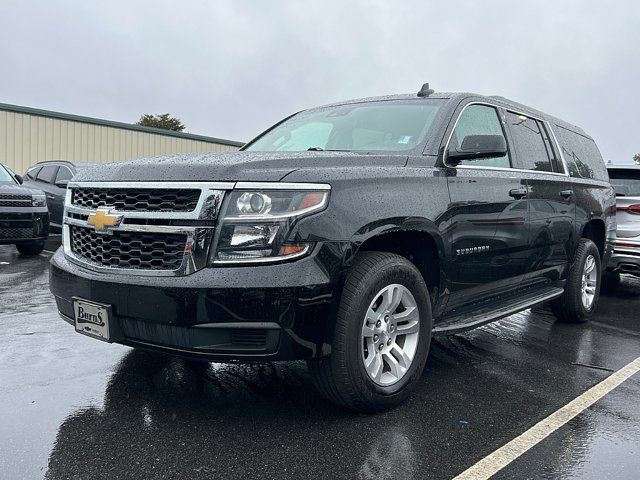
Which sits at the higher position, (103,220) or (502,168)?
(502,168)

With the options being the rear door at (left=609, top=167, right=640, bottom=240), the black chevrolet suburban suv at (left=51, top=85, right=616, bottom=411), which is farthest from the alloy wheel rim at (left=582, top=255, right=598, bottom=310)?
the black chevrolet suburban suv at (left=51, top=85, right=616, bottom=411)

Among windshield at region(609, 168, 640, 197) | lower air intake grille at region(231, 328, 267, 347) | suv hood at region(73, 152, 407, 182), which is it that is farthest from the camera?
windshield at region(609, 168, 640, 197)

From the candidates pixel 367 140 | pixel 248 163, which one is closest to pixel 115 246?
pixel 248 163

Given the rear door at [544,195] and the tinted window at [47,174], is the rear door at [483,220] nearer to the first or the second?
the rear door at [544,195]

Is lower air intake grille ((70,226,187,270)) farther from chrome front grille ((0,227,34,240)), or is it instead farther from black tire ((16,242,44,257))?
black tire ((16,242,44,257))

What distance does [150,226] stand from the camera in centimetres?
287

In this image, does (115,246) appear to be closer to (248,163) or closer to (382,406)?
(248,163)

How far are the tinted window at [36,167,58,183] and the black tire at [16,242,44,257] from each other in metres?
2.50

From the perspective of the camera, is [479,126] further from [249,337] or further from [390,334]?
[249,337]

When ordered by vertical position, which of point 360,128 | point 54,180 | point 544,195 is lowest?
point 54,180

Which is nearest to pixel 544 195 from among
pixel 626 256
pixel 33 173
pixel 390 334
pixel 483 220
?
pixel 483 220

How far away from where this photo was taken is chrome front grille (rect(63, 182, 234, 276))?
9.05 feet

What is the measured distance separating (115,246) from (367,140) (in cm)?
180

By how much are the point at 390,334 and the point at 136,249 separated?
4.50 ft
